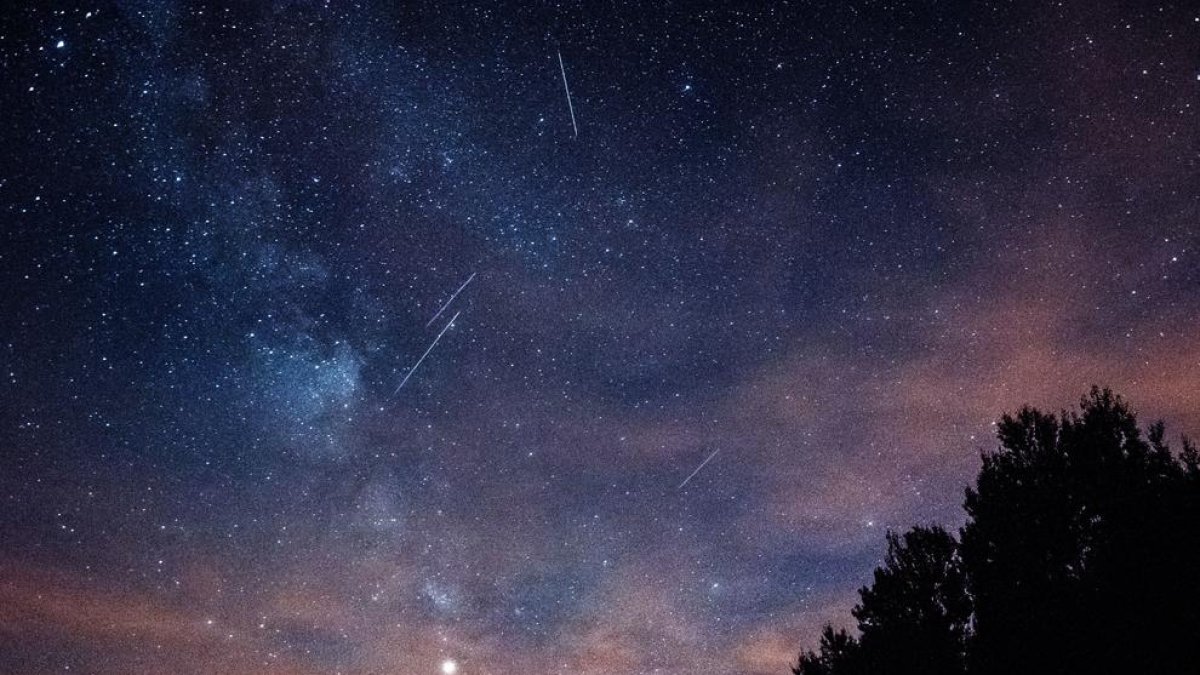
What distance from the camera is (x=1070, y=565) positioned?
11.8 m

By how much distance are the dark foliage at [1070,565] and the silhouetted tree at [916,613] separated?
4 centimetres

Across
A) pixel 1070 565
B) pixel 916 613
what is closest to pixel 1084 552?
pixel 1070 565

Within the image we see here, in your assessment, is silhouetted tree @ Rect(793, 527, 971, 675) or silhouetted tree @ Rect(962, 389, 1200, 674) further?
silhouetted tree @ Rect(793, 527, 971, 675)

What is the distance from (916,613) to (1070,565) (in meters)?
5.78

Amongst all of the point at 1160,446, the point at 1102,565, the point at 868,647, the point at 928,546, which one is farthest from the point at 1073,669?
the point at 868,647

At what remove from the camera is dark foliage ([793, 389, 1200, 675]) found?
10070 millimetres

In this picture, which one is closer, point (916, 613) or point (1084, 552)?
point (1084, 552)

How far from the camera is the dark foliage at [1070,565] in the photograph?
1007cm

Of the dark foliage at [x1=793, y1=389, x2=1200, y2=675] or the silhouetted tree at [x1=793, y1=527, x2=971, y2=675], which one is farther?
the silhouetted tree at [x1=793, y1=527, x2=971, y2=675]

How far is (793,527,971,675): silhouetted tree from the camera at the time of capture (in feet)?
50.5

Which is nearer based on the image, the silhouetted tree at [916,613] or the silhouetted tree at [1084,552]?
the silhouetted tree at [1084,552]

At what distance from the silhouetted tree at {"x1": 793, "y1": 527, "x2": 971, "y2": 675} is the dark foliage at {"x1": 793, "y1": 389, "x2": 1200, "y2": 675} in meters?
0.04

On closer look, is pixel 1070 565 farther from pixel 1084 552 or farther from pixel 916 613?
pixel 916 613

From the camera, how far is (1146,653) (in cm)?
982
